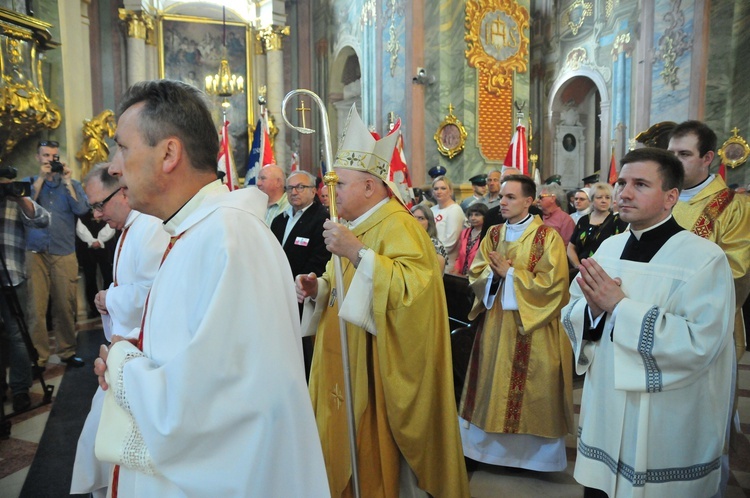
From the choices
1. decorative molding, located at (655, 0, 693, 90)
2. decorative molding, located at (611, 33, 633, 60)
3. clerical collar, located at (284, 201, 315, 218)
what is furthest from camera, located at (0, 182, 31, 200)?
decorative molding, located at (611, 33, 633, 60)

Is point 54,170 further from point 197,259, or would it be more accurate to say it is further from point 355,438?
point 197,259

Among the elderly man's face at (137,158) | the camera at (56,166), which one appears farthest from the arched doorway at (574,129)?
the elderly man's face at (137,158)

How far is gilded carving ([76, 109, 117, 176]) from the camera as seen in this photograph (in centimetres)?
1091

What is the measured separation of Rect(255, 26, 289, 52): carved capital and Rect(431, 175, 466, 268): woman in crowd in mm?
11303

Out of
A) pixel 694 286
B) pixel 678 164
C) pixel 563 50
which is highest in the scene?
pixel 563 50

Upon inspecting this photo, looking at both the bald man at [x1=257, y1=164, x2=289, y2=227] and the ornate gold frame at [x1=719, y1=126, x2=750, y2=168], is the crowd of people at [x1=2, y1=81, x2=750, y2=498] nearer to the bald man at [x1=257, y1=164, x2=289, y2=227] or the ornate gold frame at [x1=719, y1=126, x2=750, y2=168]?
the bald man at [x1=257, y1=164, x2=289, y2=227]

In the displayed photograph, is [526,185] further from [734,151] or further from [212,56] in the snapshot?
[212,56]

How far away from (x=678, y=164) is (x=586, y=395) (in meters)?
1.09

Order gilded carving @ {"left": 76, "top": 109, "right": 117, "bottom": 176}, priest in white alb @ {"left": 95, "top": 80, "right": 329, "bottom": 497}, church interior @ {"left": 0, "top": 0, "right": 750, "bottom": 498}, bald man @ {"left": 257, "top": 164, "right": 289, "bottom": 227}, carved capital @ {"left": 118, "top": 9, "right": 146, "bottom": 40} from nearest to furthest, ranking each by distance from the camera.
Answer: priest in white alb @ {"left": 95, "top": 80, "right": 329, "bottom": 497} → bald man @ {"left": 257, "top": 164, "right": 289, "bottom": 227} → church interior @ {"left": 0, "top": 0, "right": 750, "bottom": 498} → gilded carving @ {"left": 76, "top": 109, "right": 117, "bottom": 176} → carved capital @ {"left": 118, "top": 9, "right": 146, "bottom": 40}

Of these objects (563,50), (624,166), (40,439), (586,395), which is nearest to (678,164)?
(624,166)

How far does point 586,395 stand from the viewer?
2570 mm

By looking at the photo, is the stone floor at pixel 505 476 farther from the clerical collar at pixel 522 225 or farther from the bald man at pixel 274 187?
the bald man at pixel 274 187

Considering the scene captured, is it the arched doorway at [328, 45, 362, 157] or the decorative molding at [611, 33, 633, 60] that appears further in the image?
the arched doorway at [328, 45, 362, 157]

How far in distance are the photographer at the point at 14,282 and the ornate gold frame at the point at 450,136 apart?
7.35 metres
